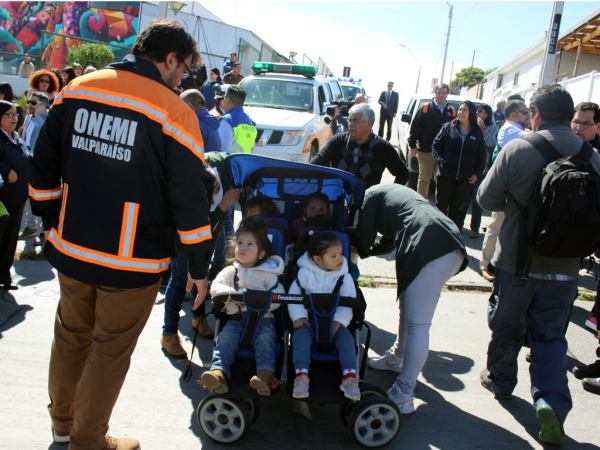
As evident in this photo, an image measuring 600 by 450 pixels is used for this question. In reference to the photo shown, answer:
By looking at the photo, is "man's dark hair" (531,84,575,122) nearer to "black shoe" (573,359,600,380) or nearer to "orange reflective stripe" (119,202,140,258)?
"black shoe" (573,359,600,380)

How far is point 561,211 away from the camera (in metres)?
2.98

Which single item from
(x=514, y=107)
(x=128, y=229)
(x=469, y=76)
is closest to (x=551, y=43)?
(x=514, y=107)

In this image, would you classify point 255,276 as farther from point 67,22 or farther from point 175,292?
point 67,22

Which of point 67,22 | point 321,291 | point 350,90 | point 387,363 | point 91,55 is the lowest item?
point 387,363

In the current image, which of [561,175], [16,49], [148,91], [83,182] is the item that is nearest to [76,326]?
[83,182]

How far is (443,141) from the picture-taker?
716 centimetres

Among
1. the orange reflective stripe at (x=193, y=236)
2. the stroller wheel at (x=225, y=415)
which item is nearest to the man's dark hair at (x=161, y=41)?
the orange reflective stripe at (x=193, y=236)

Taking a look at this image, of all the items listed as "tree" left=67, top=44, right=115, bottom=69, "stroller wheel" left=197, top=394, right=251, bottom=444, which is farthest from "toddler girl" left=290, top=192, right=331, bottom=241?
"tree" left=67, top=44, right=115, bottom=69

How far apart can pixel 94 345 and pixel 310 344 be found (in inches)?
51.6

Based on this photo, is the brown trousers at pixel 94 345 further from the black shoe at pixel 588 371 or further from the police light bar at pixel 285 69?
the police light bar at pixel 285 69

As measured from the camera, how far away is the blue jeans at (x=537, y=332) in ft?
10.3

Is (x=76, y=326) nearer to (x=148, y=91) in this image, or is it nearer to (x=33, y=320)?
(x=148, y=91)

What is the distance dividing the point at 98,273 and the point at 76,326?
40cm

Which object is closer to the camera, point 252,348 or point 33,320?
point 252,348
